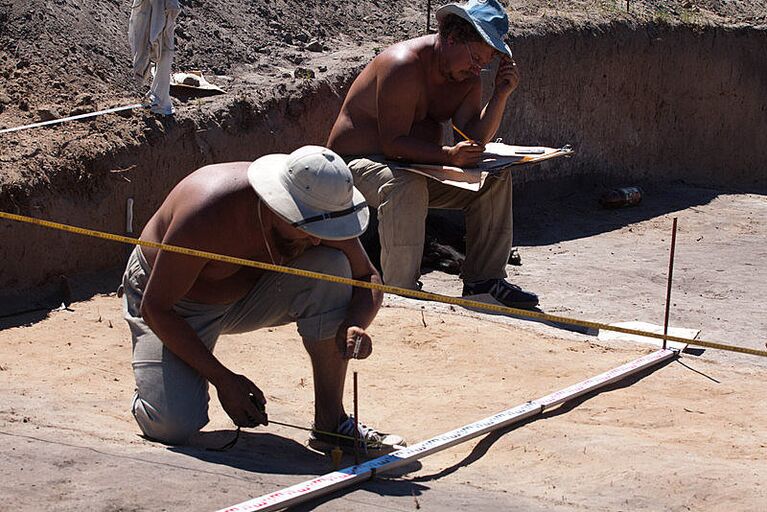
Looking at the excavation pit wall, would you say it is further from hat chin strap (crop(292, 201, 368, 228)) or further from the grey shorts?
hat chin strap (crop(292, 201, 368, 228))

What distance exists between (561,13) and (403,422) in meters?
7.03

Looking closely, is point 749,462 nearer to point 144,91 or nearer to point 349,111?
point 349,111

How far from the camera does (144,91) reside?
29.1 ft

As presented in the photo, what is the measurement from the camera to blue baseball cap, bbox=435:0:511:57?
23.2ft

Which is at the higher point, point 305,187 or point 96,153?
point 305,187

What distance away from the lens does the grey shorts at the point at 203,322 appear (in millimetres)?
4641

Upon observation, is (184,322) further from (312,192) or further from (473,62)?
(473,62)

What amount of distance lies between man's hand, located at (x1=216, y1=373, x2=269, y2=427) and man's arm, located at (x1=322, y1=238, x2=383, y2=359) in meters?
0.38

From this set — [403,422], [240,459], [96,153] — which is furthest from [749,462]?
[96,153]

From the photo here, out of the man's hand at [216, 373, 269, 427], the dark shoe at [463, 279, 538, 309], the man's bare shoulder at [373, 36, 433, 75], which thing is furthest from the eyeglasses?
the man's hand at [216, 373, 269, 427]

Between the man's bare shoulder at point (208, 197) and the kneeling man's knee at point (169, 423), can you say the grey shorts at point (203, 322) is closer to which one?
the kneeling man's knee at point (169, 423)

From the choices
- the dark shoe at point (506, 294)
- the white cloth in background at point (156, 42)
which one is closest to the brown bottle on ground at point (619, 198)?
the dark shoe at point (506, 294)

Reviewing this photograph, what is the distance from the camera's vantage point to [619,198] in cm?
1086

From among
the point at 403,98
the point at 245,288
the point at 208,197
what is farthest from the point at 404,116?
the point at 208,197
